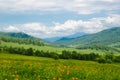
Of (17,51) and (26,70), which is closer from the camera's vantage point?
(26,70)

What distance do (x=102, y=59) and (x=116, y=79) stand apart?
122 metres

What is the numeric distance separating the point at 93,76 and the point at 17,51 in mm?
175784

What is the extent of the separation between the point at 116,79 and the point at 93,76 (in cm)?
129

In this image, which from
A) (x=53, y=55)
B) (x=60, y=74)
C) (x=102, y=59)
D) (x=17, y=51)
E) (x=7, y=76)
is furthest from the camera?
(x=17, y=51)

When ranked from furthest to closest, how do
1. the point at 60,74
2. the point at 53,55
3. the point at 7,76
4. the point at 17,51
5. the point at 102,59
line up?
the point at 17,51
the point at 53,55
the point at 102,59
the point at 60,74
the point at 7,76

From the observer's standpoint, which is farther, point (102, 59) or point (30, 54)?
point (30, 54)

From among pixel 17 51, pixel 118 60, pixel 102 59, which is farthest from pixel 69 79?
pixel 17 51

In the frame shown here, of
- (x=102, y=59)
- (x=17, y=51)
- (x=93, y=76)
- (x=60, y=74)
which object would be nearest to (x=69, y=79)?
(x=60, y=74)

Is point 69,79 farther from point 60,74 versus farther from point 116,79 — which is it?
point 116,79

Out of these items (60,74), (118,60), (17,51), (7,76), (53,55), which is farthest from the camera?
(17,51)

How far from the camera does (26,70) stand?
17188 millimetres

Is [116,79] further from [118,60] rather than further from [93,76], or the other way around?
[118,60]

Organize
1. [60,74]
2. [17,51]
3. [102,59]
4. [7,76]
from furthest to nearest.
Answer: [17,51]
[102,59]
[60,74]
[7,76]

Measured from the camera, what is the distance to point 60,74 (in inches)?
645
